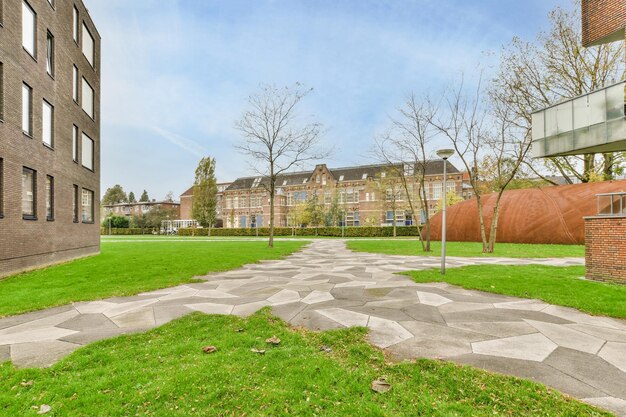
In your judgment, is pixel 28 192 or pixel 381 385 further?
pixel 28 192

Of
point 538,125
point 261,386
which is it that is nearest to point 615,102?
point 538,125

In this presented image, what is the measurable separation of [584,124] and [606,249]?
5.56 meters

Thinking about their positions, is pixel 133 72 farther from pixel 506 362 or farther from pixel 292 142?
pixel 506 362

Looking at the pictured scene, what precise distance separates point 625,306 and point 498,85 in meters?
20.3

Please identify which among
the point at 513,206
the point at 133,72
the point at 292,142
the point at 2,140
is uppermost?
the point at 133,72

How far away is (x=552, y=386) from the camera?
3.06 meters

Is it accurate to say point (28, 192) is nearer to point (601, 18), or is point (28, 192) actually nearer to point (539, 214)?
point (601, 18)

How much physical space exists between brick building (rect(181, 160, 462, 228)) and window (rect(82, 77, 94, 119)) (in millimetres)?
33280

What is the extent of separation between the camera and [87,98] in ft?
63.5

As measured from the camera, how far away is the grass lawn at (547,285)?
6.21 meters

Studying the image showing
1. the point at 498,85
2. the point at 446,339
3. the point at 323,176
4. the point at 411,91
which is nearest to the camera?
the point at 446,339

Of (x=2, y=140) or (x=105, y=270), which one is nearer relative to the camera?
(x=2, y=140)

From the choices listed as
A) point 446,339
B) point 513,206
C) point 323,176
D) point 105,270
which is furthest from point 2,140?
point 323,176

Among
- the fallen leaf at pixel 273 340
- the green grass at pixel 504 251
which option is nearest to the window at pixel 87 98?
the green grass at pixel 504 251
